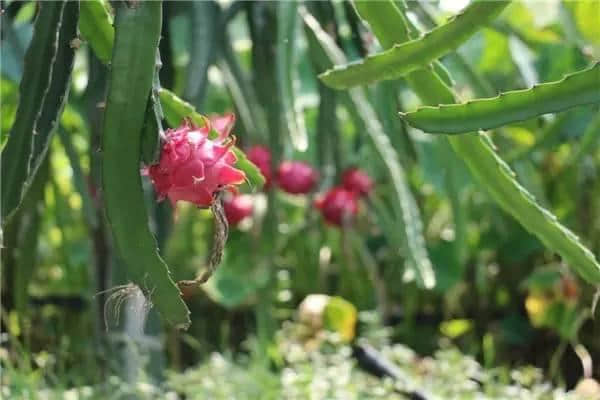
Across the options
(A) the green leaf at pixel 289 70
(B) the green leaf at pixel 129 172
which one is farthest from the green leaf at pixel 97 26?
(A) the green leaf at pixel 289 70

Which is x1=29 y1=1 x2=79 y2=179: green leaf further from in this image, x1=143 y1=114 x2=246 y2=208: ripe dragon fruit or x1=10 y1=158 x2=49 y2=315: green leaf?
x1=10 y1=158 x2=49 y2=315: green leaf

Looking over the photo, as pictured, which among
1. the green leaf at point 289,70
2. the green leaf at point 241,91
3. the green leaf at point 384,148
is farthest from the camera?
the green leaf at point 241,91

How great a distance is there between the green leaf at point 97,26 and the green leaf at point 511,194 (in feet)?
0.77

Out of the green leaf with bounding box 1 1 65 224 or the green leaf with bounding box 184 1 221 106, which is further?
the green leaf with bounding box 184 1 221 106

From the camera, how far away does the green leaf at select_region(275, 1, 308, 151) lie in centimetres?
119

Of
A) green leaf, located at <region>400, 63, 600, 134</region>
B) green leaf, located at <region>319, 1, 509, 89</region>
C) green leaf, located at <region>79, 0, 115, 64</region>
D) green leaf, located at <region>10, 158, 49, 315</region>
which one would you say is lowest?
green leaf, located at <region>10, 158, 49, 315</region>

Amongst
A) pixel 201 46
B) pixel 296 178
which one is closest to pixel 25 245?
pixel 201 46

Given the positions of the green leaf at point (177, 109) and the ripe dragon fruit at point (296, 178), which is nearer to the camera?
the green leaf at point (177, 109)

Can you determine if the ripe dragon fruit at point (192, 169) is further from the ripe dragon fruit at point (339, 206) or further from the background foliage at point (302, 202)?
the ripe dragon fruit at point (339, 206)

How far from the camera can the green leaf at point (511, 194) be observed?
913mm

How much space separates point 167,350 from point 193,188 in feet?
4.65

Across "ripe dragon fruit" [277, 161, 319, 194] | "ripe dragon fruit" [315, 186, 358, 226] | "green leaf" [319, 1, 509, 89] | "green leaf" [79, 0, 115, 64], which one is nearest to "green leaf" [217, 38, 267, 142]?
"ripe dragon fruit" [277, 161, 319, 194]

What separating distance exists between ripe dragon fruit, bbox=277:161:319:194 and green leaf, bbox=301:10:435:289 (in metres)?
0.45

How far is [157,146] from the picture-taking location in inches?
30.2
